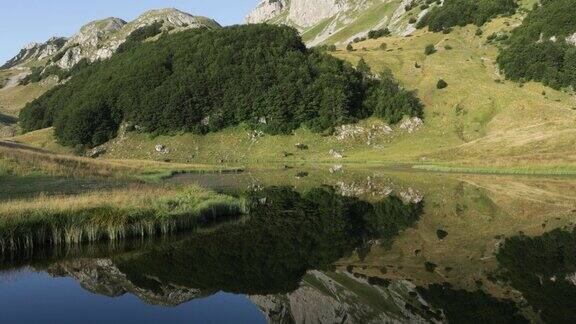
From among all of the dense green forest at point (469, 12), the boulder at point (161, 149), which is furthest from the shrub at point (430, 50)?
the boulder at point (161, 149)

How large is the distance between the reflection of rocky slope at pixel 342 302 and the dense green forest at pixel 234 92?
91509mm

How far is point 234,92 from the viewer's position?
121250mm

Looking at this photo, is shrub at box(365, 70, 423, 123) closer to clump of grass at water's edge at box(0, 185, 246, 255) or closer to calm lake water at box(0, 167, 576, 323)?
calm lake water at box(0, 167, 576, 323)

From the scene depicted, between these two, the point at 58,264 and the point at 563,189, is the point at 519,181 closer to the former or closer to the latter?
the point at 563,189

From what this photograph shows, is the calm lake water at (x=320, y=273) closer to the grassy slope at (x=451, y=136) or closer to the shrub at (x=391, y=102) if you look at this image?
the grassy slope at (x=451, y=136)

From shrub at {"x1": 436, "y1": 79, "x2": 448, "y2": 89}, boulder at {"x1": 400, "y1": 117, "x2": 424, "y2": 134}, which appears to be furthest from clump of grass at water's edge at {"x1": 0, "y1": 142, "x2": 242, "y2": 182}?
shrub at {"x1": 436, "y1": 79, "x2": 448, "y2": 89}

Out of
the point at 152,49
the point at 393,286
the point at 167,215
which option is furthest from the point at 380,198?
the point at 152,49

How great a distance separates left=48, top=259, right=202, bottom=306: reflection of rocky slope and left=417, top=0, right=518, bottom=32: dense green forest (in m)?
149

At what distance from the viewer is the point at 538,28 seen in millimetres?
123375

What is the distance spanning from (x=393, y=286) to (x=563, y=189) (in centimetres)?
4078

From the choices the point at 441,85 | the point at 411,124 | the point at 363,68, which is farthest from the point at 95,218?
the point at 363,68

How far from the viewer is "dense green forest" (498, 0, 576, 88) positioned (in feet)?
358

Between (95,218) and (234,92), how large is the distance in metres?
95.6

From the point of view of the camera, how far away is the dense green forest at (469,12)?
151m
